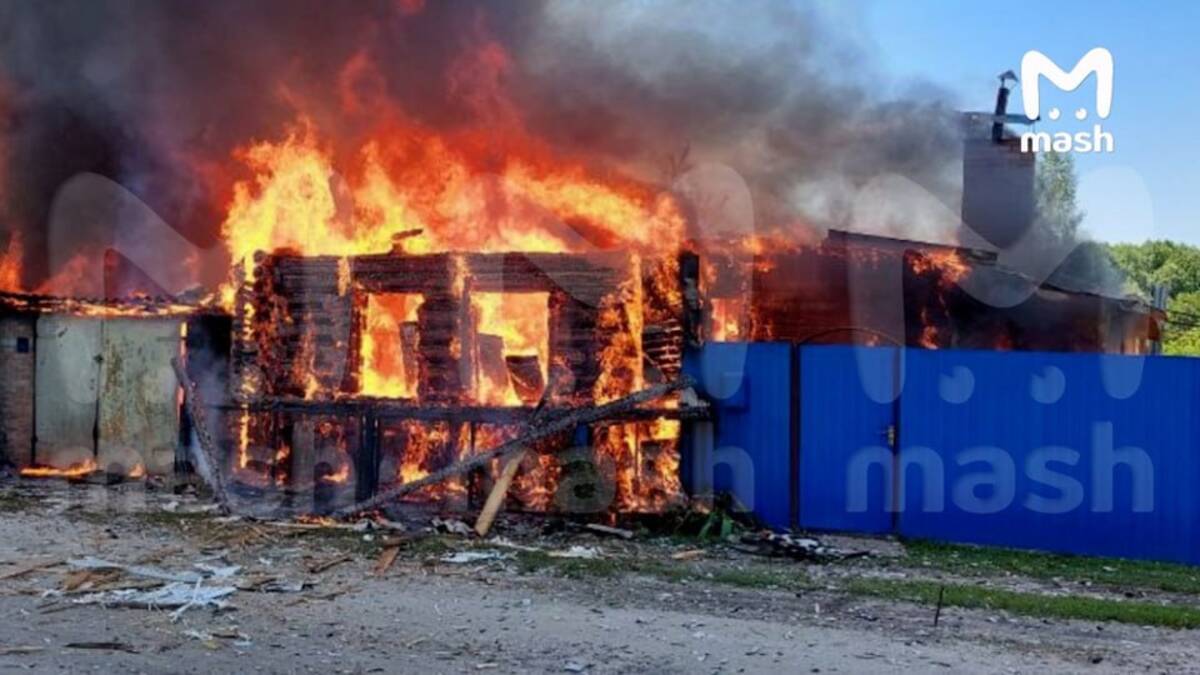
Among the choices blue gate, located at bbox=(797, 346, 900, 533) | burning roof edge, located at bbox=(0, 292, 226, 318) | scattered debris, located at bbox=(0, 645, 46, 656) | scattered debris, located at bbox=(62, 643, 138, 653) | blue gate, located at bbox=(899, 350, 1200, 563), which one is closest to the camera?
scattered debris, located at bbox=(0, 645, 46, 656)

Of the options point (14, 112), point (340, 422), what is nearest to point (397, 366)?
point (340, 422)

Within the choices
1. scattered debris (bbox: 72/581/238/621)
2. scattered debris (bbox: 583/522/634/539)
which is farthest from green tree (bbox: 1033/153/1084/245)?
scattered debris (bbox: 72/581/238/621)

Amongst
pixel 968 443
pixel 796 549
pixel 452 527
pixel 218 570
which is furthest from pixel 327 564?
pixel 968 443

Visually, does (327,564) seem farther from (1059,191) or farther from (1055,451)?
(1059,191)

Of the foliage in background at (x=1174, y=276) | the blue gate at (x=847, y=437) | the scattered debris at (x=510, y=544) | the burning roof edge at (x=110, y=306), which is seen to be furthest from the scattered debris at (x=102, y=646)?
the foliage in background at (x=1174, y=276)

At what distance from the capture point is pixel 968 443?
10.5 m

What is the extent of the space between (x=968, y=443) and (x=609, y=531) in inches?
151

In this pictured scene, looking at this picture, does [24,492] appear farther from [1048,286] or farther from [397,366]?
[1048,286]

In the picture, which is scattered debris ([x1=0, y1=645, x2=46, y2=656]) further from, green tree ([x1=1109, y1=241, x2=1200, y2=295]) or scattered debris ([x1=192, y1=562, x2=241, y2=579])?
green tree ([x1=1109, y1=241, x2=1200, y2=295])

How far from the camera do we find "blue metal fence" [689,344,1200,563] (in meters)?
10.1

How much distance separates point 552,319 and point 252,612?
17.4 ft

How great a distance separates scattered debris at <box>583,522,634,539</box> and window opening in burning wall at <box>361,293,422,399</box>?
10.4 feet

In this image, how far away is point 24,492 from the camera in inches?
504

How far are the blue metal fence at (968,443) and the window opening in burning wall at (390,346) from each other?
3682 mm
